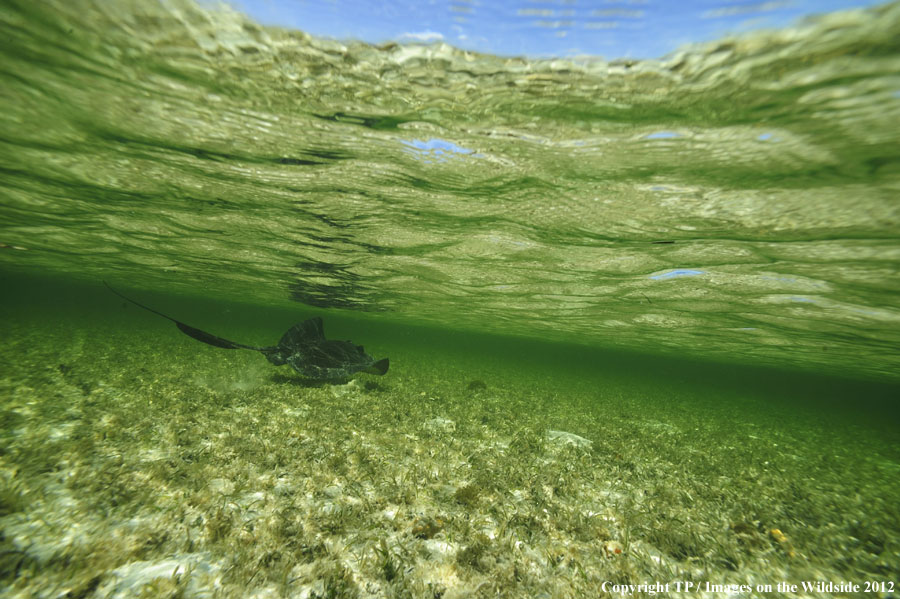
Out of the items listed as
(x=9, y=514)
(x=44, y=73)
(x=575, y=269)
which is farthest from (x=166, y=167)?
(x=575, y=269)

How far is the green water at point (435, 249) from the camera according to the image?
12.5 ft

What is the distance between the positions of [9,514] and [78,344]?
15.3m

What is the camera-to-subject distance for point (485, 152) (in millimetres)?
7332

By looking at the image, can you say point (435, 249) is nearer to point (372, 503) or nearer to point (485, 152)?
point (485, 152)

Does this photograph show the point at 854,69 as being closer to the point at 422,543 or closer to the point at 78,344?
the point at 422,543

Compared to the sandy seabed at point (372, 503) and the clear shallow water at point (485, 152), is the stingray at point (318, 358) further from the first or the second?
the clear shallow water at point (485, 152)

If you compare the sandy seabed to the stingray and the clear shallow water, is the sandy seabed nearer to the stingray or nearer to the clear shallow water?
the stingray

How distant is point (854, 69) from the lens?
14.8 ft

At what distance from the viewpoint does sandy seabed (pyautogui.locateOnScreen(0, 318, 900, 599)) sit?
332cm

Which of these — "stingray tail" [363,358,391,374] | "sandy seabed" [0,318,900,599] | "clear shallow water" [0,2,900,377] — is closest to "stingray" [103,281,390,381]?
"stingray tail" [363,358,391,374]

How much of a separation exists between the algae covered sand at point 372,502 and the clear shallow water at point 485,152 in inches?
236

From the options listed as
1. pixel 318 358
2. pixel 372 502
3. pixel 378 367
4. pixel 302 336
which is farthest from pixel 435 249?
pixel 372 502

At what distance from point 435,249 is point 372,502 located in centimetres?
1016

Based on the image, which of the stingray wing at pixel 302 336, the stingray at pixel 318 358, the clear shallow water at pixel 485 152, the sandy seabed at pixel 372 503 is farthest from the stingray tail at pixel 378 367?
the clear shallow water at pixel 485 152
